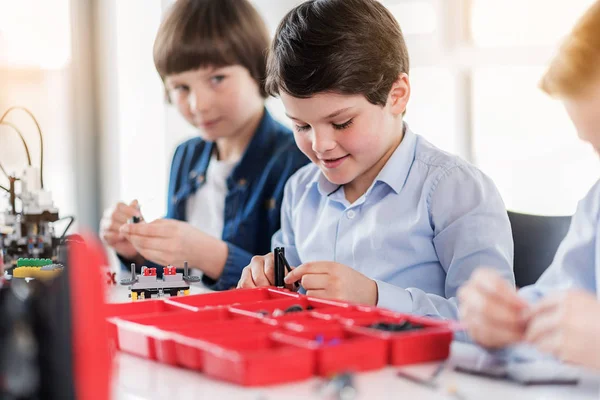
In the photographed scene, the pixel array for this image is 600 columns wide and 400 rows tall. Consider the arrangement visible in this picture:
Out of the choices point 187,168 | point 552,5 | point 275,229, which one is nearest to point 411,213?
point 275,229

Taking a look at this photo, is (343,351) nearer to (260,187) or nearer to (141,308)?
(141,308)

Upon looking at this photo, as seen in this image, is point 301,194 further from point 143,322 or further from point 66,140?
point 66,140

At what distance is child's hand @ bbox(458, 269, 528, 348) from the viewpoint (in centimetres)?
85

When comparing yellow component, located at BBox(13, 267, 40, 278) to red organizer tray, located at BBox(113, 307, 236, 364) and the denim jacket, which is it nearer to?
red organizer tray, located at BBox(113, 307, 236, 364)

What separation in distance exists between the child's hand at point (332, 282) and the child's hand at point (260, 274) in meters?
0.12

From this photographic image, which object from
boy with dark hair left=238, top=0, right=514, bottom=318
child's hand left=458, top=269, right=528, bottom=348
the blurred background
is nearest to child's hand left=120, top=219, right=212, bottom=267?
boy with dark hair left=238, top=0, right=514, bottom=318

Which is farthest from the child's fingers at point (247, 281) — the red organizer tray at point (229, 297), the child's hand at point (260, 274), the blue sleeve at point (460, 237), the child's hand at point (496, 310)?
the child's hand at point (496, 310)

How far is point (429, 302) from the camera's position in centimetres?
128

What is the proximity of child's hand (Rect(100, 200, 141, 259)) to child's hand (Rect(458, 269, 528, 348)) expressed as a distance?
44.0 inches

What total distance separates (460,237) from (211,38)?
91 cm

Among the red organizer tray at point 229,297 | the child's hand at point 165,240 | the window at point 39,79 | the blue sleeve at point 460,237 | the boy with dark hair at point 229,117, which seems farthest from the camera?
the window at point 39,79

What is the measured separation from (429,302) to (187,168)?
3.54 feet

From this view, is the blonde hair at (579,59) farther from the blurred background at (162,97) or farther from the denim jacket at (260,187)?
the blurred background at (162,97)

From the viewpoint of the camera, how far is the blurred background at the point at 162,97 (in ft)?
9.27
